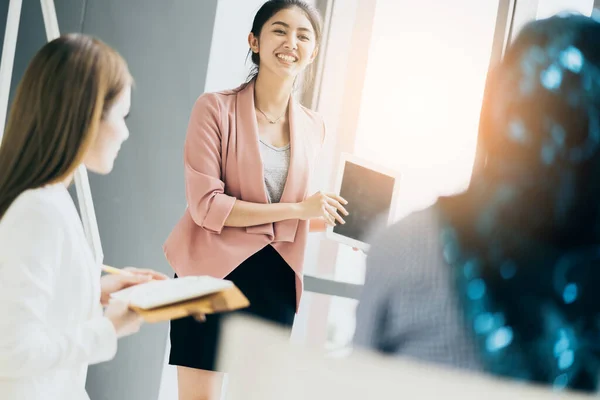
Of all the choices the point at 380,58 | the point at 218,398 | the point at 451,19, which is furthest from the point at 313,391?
the point at 451,19

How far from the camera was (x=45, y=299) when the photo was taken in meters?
0.92

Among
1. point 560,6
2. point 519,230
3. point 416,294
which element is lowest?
point 416,294

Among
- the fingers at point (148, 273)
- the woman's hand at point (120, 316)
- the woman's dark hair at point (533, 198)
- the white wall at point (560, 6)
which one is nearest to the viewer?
the woman's dark hair at point (533, 198)

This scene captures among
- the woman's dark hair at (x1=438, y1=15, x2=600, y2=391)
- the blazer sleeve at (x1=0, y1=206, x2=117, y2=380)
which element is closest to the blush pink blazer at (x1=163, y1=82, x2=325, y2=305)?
the blazer sleeve at (x1=0, y1=206, x2=117, y2=380)

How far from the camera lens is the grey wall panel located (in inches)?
45.6

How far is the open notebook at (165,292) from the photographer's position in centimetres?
103

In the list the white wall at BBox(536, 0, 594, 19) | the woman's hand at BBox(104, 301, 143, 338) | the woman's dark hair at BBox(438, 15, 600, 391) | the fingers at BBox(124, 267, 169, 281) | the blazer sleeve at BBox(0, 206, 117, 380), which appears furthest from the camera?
the white wall at BBox(536, 0, 594, 19)

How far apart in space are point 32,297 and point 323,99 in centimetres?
72

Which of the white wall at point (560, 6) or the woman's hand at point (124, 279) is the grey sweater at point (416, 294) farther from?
the white wall at point (560, 6)

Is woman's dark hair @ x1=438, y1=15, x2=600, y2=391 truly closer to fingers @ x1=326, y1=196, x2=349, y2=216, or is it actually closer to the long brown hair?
fingers @ x1=326, y1=196, x2=349, y2=216

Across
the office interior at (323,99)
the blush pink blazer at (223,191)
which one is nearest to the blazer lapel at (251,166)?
the blush pink blazer at (223,191)

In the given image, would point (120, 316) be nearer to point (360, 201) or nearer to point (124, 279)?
point (124, 279)

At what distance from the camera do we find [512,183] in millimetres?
785

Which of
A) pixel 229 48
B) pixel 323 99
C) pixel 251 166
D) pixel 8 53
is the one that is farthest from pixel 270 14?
pixel 8 53
